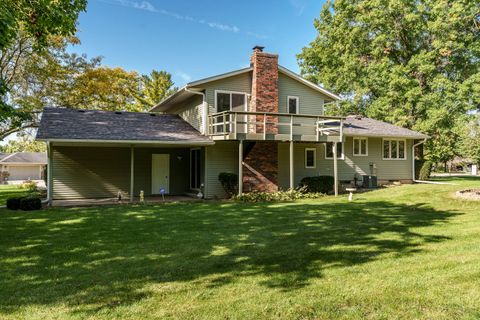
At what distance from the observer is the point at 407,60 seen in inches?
1089

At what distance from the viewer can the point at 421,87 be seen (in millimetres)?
26562

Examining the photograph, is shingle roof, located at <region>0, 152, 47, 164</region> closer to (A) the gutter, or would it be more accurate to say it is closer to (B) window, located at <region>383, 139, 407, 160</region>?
(A) the gutter

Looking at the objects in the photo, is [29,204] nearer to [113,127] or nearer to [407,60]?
[113,127]

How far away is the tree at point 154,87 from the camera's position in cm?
3572

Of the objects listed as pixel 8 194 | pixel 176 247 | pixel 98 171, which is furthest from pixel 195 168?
pixel 8 194

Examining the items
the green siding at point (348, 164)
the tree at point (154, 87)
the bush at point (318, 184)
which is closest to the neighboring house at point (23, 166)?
the tree at point (154, 87)

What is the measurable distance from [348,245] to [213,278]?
9.64 ft

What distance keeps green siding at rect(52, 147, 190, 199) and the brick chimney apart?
496 centimetres

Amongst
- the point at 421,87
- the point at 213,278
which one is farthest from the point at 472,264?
the point at 421,87

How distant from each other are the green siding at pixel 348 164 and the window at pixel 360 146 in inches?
8.3

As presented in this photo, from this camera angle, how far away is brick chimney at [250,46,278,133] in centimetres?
1633

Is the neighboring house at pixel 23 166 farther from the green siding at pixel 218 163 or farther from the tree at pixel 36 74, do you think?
the green siding at pixel 218 163

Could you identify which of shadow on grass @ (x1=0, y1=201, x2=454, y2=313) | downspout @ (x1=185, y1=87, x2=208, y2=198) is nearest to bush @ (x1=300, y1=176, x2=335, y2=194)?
downspout @ (x1=185, y1=87, x2=208, y2=198)

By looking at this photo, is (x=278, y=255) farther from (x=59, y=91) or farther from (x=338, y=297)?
(x=59, y=91)
